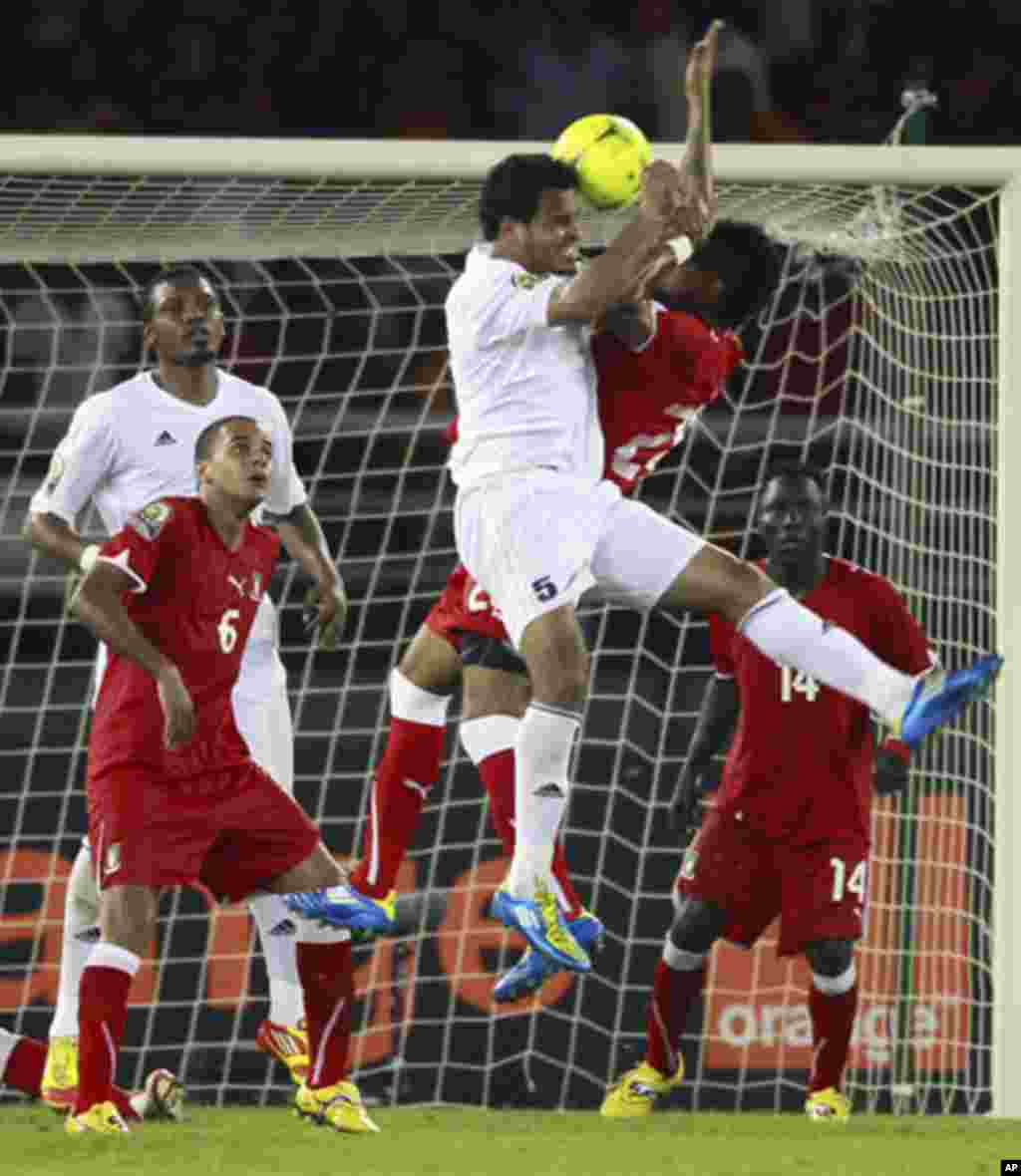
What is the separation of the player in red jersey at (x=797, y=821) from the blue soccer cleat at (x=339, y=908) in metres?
1.19

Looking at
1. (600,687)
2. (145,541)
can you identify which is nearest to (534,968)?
(145,541)

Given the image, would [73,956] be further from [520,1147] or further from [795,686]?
[795,686]

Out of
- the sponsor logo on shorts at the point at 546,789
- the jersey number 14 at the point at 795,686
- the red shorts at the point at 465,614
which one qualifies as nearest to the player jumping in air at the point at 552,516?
the sponsor logo on shorts at the point at 546,789

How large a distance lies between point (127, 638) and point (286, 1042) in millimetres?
1431

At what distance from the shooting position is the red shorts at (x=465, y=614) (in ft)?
21.6

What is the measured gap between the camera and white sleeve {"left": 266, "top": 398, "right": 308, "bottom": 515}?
7.14m

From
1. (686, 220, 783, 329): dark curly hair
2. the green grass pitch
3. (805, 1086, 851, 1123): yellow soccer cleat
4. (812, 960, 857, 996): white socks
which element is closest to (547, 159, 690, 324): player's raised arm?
(686, 220, 783, 329): dark curly hair

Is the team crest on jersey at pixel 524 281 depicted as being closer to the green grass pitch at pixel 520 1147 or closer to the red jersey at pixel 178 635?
the red jersey at pixel 178 635

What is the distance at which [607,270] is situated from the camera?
593cm

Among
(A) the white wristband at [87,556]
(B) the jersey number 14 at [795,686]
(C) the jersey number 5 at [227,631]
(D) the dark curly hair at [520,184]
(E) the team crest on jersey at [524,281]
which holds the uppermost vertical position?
(D) the dark curly hair at [520,184]

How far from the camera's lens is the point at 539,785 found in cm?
621

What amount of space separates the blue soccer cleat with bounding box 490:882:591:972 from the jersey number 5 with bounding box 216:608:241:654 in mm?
805

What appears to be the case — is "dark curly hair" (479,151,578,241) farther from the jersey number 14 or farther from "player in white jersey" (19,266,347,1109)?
the jersey number 14

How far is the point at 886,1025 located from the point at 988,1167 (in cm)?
337
